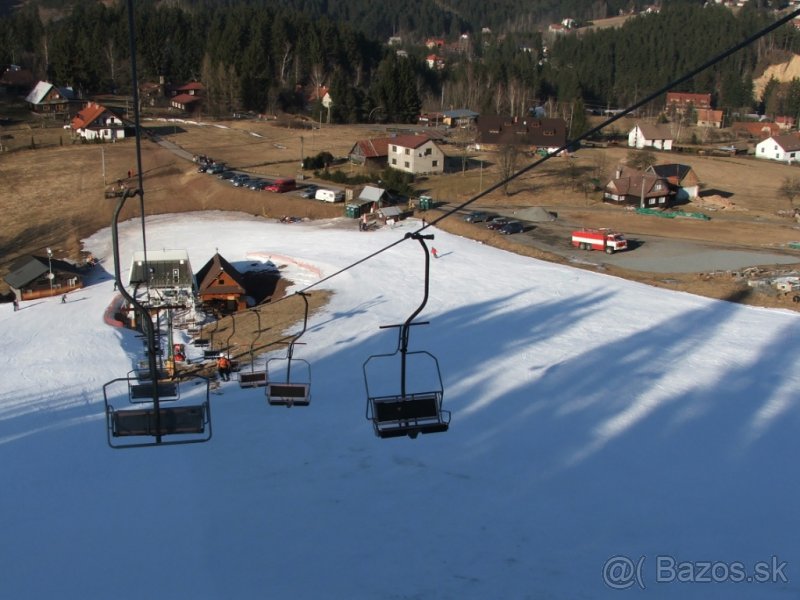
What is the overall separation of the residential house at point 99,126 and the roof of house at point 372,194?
24.2m

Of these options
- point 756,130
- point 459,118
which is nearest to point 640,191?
point 459,118

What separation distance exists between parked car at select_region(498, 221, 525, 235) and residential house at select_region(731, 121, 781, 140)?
2082 inches

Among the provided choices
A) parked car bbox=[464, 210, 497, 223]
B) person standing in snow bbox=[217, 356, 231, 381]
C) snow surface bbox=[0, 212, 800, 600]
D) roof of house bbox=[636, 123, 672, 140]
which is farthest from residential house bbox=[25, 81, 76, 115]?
person standing in snow bbox=[217, 356, 231, 381]

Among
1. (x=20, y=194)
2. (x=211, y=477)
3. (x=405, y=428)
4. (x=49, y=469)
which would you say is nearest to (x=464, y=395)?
(x=211, y=477)

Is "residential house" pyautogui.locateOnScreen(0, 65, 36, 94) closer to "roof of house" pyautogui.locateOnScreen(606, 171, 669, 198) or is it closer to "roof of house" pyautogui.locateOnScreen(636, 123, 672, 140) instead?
"roof of house" pyautogui.locateOnScreen(606, 171, 669, 198)

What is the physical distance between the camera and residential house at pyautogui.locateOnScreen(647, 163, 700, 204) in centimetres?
4612

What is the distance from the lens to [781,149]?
213 feet

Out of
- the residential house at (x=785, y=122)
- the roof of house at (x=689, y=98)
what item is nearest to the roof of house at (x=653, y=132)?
the residential house at (x=785, y=122)

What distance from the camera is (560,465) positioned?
14.4 metres

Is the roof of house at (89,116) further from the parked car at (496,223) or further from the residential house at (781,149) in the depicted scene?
the residential house at (781,149)

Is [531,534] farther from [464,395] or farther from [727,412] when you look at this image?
[727,412]

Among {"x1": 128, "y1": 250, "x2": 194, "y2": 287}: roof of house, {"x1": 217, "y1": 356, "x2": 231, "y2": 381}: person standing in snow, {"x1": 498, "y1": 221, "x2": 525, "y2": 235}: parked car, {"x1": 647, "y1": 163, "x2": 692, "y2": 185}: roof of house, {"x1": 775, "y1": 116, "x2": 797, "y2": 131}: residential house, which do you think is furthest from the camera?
{"x1": 775, "y1": 116, "x2": 797, "y2": 131}: residential house

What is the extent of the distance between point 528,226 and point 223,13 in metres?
68.4

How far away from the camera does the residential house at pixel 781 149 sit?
6488cm
